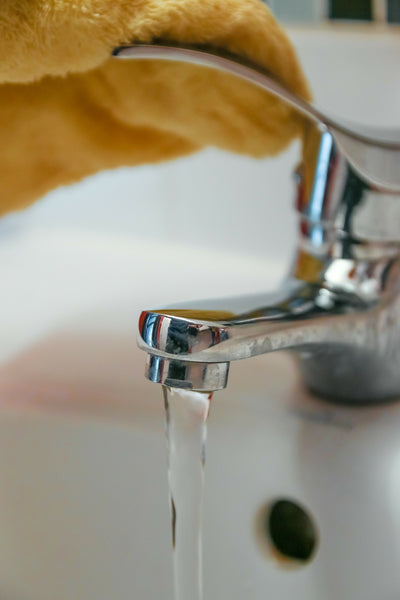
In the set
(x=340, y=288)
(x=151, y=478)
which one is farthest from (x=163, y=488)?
(x=340, y=288)

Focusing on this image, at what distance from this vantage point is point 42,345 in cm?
42

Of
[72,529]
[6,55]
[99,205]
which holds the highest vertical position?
[6,55]

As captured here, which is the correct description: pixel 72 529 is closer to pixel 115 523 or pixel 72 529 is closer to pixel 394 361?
pixel 115 523

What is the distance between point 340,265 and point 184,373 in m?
0.13

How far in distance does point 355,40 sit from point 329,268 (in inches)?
8.2

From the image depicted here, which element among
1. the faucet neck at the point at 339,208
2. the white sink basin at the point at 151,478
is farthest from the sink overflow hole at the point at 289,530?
the faucet neck at the point at 339,208

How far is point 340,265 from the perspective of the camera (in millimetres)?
335

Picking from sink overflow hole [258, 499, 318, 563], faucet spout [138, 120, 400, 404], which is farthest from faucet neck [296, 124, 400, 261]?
sink overflow hole [258, 499, 318, 563]

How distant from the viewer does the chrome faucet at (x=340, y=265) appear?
0.29 m

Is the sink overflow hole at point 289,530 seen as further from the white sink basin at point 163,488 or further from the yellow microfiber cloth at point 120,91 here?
the yellow microfiber cloth at point 120,91

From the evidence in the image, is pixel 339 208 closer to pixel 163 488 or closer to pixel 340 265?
pixel 340 265

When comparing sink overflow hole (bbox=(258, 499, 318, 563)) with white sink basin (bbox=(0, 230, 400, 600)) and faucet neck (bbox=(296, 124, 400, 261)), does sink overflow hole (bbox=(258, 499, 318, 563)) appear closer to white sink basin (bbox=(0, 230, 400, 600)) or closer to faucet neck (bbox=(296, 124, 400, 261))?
white sink basin (bbox=(0, 230, 400, 600))

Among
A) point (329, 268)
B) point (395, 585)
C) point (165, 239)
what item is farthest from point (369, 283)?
point (165, 239)

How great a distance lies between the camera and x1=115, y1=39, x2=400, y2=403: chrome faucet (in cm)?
29
